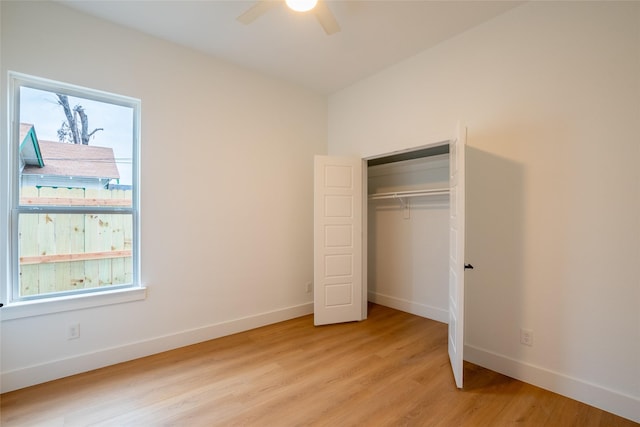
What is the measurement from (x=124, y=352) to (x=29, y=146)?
1.94 meters

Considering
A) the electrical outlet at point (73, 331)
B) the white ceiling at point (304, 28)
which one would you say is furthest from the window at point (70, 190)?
the white ceiling at point (304, 28)

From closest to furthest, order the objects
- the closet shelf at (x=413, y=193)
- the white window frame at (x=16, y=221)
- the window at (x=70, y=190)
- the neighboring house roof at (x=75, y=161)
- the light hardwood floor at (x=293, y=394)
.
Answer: the light hardwood floor at (x=293, y=394) → the white window frame at (x=16, y=221) → the window at (x=70, y=190) → the neighboring house roof at (x=75, y=161) → the closet shelf at (x=413, y=193)

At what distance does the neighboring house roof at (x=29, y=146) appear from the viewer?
7.45 ft

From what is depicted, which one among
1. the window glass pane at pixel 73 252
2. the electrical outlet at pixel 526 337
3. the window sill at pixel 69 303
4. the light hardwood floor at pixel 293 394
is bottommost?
the light hardwood floor at pixel 293 394

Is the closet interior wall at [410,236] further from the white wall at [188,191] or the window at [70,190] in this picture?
the window at [70,190]

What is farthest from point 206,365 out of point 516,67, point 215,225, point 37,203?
point 516,67

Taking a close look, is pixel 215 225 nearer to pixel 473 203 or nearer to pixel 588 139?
pixel 473 203

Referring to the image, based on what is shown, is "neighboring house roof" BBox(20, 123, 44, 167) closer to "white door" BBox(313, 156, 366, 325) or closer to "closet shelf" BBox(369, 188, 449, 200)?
"white door" BBox(313, 156, 366, 325)

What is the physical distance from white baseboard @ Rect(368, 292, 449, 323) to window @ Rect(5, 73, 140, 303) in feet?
10.5

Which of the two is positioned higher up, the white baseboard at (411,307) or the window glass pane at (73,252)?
the window glass pane at (73,252)

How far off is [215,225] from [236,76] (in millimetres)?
1766

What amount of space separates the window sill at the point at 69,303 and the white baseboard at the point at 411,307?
3.13 metres

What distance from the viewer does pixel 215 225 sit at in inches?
123

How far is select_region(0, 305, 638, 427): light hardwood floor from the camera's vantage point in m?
1.85
